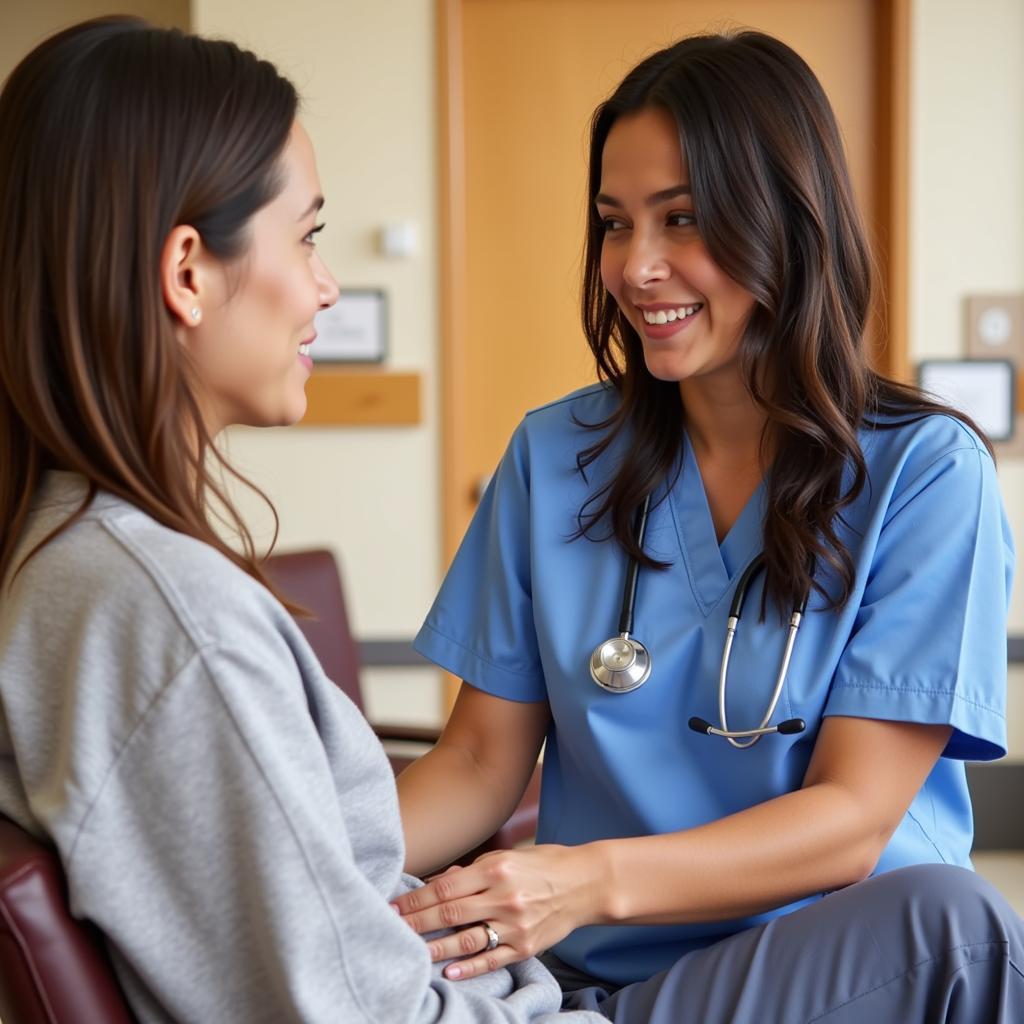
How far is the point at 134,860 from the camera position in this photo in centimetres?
88

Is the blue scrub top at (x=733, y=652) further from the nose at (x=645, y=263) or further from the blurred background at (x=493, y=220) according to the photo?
the blurred background at (x=493, y=220)

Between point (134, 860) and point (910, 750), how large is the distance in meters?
0.76

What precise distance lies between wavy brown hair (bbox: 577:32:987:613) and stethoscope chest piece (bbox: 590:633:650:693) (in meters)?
0.10

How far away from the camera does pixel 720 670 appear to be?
1.35 meters

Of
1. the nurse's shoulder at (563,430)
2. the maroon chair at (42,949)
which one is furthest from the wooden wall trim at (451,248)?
the maroon chair at (42,949)

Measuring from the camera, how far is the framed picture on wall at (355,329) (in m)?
3.49

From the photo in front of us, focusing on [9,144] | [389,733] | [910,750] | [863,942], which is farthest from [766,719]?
[389,733]

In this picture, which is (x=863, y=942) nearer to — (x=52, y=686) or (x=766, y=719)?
(x=766, y=719)

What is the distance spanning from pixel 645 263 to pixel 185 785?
78 cm

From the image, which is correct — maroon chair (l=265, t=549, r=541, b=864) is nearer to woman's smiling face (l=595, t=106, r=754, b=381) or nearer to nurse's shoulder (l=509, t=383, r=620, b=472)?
nurse's shoulder (l=509, t=383, r=620, b=472)

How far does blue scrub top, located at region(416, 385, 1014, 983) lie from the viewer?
131 centimetres

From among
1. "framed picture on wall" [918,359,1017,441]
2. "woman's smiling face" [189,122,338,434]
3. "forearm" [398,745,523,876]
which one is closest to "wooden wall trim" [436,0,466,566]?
"framed picture on wall" [918,359,1017,441]

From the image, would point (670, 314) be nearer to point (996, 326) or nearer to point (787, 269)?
point (787, 269)

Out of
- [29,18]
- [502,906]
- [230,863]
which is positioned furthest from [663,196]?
[29,18]
